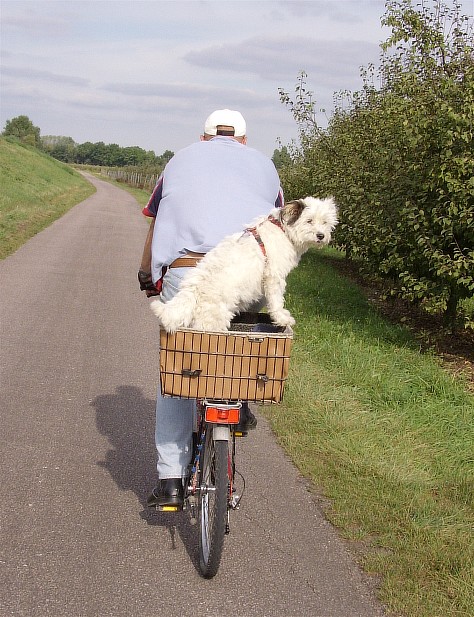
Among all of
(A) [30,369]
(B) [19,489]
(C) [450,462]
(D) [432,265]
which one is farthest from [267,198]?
(D) [432,265]

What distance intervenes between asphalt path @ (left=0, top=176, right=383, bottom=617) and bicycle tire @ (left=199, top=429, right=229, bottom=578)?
0.47 feet

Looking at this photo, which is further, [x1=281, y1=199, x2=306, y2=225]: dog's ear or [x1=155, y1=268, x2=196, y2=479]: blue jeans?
[x1=155, y1=268, x2=196, y2=479]: blue jeans

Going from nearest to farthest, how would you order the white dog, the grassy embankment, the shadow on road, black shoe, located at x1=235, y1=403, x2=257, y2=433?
the white dog
the grassy embankment
the shadow on road
black shoe, located at x1=235, y1=403, x2=257, y2=433

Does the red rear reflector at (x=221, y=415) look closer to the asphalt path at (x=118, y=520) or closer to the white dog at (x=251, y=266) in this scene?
the white dog at (x=251, y=266)

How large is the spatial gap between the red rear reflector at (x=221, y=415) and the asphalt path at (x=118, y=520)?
81 cm

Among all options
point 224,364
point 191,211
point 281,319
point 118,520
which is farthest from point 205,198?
point 118,520

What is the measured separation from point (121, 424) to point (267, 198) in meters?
2.65

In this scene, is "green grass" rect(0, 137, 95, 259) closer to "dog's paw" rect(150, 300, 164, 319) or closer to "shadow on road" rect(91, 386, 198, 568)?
"shadow on road" rect(91, 386, 198, 568)

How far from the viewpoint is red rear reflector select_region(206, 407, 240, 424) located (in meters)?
3.63

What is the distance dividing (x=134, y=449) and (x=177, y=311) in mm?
2240

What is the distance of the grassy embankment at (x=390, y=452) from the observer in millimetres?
3854

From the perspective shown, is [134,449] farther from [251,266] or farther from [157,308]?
[251,266]

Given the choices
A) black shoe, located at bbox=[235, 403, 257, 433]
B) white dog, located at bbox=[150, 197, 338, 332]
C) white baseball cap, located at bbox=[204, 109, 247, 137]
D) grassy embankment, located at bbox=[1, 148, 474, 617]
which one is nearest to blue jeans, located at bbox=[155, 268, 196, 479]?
black shoe, located at bbox=[235, 403, 257, 433]

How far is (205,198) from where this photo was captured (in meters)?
3.82
